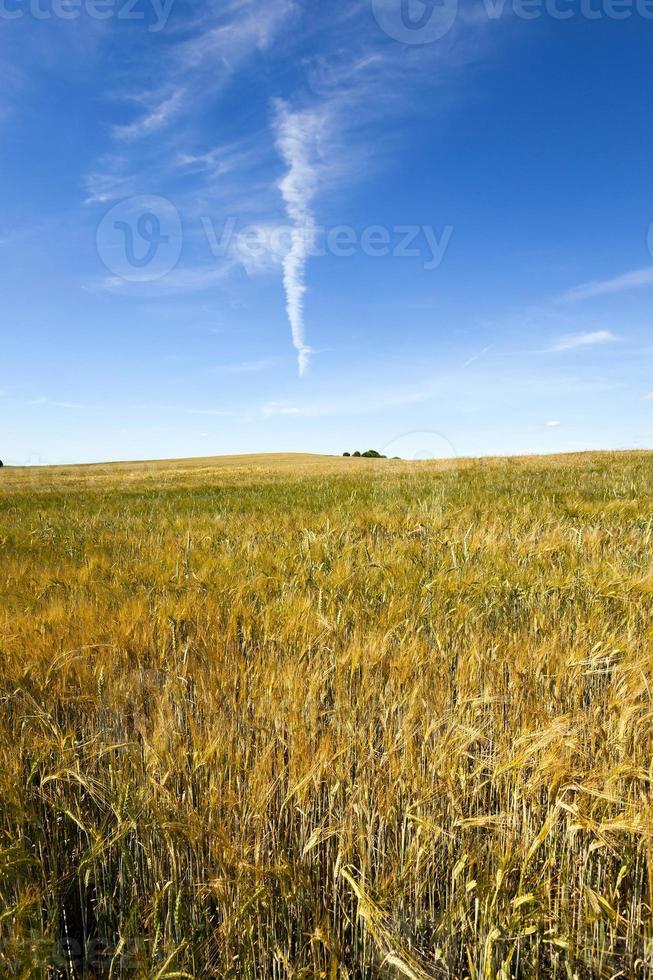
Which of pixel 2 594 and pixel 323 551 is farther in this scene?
pixel 323 551

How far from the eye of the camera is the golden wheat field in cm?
110

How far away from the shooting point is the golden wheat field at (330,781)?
43.3 inches

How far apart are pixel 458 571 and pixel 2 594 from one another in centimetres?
272

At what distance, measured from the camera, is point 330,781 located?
1.40m

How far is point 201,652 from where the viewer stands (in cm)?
214

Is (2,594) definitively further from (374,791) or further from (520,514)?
(520,514)

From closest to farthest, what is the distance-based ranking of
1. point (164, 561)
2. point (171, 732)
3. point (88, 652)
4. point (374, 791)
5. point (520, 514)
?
1. point (374, 791)
2. point (171, 732)
3. point (88, 652)
4. point (164, 561)
5. point (520, 514)

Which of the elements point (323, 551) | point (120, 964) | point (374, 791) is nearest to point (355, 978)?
point (374, 791)

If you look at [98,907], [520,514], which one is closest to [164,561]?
[98,907]

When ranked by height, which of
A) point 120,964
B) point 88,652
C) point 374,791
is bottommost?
point 120,964

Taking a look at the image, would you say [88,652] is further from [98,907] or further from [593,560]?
[593,560]

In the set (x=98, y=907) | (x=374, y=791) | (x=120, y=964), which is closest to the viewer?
(x=120, y=964)

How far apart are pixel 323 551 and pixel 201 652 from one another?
164 cm

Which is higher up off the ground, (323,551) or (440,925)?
(323,551)
